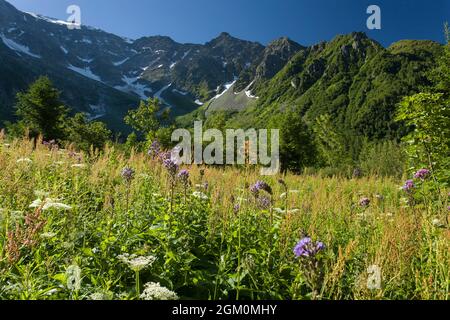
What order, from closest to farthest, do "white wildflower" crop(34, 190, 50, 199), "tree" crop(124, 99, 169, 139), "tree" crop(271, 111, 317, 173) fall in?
"white wildflower" crop(34, 190, 50, 199)
"tree" crop(124, 99, 169, 139)
"tree" crop(271, 111, 317, 173)

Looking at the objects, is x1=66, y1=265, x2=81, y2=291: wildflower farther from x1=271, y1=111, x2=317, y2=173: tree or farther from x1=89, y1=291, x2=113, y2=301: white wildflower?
x1=271, y1=111, x2=317, y2=173: tree

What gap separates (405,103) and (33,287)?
6.88 metres

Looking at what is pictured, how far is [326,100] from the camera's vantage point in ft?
655

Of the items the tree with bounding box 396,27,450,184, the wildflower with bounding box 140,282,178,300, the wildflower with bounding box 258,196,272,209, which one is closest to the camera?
the wildflower with bounding box 140,282,178,300

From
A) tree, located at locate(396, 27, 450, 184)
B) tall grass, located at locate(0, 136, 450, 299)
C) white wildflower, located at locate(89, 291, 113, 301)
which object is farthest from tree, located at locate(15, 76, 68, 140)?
white wildflower, located at locate(89, 291, 113, 301)

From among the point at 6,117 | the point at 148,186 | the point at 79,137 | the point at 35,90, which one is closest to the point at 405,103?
the point at 148,186

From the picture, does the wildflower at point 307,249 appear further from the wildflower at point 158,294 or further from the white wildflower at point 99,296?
the white wildflower at point 99,296

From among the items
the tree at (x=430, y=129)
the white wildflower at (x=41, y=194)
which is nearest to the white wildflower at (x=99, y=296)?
the white wildflower at (x=41, y=194)

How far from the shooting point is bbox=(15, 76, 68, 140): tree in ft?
109

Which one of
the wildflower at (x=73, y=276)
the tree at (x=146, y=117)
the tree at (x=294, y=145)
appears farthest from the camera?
the tree at (x=294, y=145)

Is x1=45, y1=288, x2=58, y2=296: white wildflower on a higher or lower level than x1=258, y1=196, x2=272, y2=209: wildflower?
lower

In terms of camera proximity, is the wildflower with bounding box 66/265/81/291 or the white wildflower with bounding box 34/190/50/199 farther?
the white wildflower with bounding box 34/190/50/199

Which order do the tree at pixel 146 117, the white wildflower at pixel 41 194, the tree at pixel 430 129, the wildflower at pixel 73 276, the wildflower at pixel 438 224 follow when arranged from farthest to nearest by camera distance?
1. the tree at pixel 146 117
2. the tree at pixel 430 129
3. the white wildflower at pixel 41 194
4. the wildflower at pixel 438 224
5. the wildflower at pixel 73 276

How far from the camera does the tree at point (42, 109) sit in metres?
33.3
